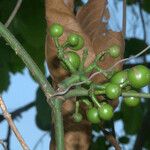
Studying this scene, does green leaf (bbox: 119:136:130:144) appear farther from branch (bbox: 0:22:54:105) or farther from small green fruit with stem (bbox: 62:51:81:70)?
branch (bbox: 0:22:54:105)

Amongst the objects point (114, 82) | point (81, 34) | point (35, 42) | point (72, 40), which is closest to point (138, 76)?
point (114, 82)

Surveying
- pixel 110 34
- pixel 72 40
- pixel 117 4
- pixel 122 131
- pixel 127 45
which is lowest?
pixel 122 131

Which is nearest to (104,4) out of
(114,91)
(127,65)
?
(114,91)

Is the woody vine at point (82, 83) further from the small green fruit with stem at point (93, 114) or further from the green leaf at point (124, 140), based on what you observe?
the green leaf at point (124, 140)

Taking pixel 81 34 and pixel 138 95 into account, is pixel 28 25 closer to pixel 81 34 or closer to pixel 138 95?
pixel 81 34

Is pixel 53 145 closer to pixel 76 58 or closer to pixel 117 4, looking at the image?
pixel 76 58

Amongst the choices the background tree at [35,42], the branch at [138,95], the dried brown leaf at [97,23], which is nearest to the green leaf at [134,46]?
the background tree at [35,42]
